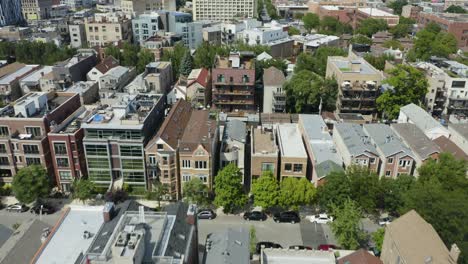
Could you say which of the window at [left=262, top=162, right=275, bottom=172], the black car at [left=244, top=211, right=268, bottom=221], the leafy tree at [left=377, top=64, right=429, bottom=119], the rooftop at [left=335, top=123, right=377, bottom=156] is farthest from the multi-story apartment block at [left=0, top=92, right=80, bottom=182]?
the leafy tree at [left=377, top=64, right=429, bottom=119]

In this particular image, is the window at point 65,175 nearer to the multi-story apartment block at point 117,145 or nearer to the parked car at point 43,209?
the multi-story apartment block at point 117,145

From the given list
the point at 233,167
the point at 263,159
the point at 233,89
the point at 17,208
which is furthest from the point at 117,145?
the point at 233,89

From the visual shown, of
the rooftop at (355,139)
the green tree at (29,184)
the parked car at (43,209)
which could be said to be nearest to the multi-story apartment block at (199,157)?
the parked car at (43,209)

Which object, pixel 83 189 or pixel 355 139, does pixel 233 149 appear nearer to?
pixel 355 139

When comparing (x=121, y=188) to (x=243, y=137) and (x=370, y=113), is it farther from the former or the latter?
(x=370, y=113)

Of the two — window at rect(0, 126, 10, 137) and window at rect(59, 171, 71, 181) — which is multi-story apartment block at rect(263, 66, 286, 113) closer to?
window at rect(59, 171, 71, 181)

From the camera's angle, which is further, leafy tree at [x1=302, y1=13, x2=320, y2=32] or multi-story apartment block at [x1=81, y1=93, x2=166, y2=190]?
leafy tree at [x1=302, y1=13, x2=320, y2=32]

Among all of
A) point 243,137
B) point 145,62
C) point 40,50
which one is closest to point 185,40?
point 145,62
